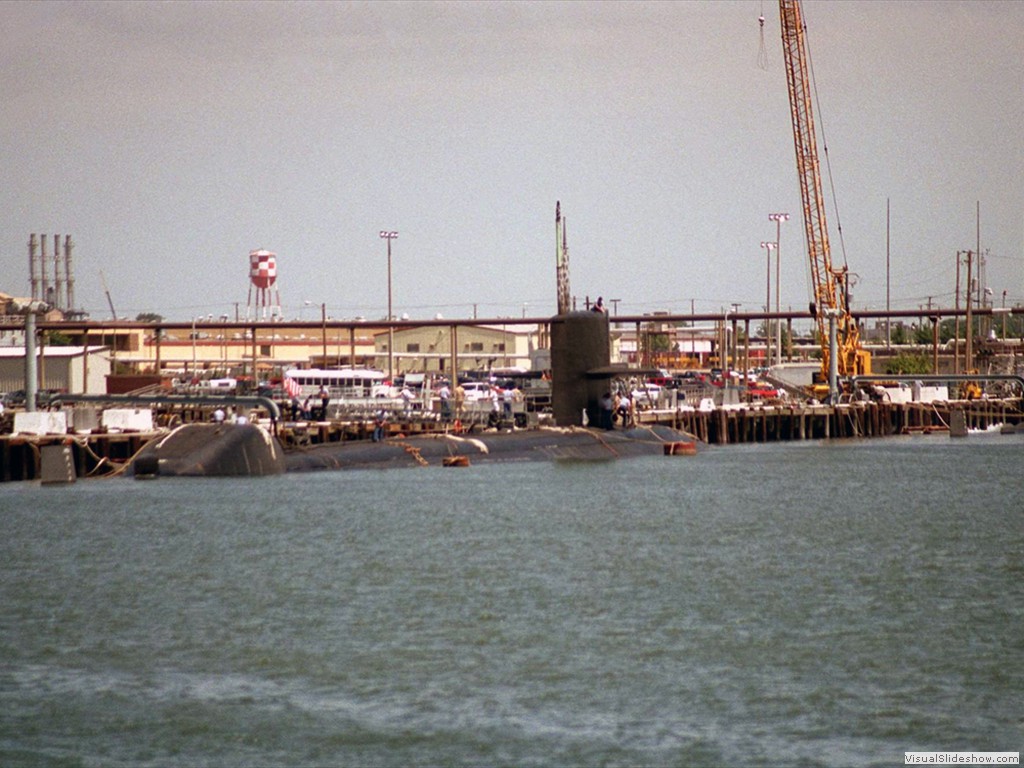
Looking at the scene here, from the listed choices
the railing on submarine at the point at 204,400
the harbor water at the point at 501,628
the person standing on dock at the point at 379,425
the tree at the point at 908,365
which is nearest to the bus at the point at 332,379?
the person standing on dock at the point at 379,425

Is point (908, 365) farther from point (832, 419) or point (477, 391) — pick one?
point (477, 391)

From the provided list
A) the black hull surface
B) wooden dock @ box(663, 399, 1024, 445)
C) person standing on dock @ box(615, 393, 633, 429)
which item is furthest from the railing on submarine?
wooden dock @ box(663, 399, 1024, 445)

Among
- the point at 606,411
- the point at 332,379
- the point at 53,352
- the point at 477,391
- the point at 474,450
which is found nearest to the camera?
the point at 474,450

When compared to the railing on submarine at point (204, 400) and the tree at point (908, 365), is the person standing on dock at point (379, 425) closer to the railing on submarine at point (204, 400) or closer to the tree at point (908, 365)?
the railing on submarine at point (204, 400)

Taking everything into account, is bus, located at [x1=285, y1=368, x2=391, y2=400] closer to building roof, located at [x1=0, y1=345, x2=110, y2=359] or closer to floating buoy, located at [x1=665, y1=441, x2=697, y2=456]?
building roof, located at [x1=0, y1=345, x2=110, y2=359]

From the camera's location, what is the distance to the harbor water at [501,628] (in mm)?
17172

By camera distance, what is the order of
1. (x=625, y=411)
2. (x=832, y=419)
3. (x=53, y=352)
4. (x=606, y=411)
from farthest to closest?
(x=53, y=352)
(x=832, y=419)
(x=625, y=411)
(x=606, y=411)

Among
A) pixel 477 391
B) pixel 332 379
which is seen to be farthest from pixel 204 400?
pixel 332 379

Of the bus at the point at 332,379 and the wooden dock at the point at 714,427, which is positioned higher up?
the bus at the point at 332,379

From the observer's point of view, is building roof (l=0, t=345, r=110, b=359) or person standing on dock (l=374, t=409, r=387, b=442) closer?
person standing on dock (l=374, t=409, r=387, b=442)

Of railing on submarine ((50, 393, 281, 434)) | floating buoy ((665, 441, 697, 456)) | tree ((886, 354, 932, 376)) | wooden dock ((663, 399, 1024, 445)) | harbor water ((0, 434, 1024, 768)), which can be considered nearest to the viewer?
harbor water ((0, 434, 1024, 768))

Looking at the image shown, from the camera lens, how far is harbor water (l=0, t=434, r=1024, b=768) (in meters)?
17.2

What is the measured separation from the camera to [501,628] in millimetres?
23062

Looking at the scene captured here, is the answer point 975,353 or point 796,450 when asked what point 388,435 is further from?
point 975,353
